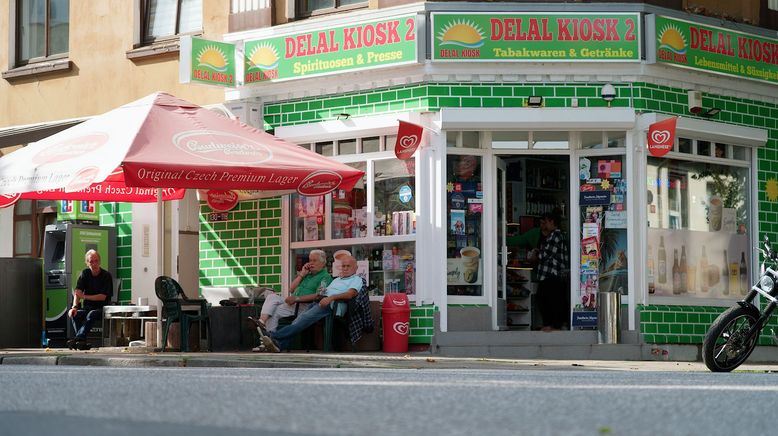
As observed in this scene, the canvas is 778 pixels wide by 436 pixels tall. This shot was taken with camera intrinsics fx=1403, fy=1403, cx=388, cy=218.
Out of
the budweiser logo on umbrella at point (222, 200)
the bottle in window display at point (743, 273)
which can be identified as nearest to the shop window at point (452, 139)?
the budweiser logo on umbrella at point (222, 200)

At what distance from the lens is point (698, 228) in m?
18.9

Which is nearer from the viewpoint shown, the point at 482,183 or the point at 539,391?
the point at 539,391

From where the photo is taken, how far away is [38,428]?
21.5 ft

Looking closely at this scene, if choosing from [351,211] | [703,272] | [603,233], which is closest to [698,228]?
[703,272]

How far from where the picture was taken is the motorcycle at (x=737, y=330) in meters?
12.8

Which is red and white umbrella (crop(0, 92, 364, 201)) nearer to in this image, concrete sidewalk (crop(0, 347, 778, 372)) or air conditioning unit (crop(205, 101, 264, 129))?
concrete sidewalk (crop(0, 347, 778, 372))

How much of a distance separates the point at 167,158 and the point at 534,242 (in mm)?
5775

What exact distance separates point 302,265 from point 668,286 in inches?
195

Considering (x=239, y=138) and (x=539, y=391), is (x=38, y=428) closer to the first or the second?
(x=539, y=391)

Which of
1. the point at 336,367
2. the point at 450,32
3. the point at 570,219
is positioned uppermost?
the point at 450,32

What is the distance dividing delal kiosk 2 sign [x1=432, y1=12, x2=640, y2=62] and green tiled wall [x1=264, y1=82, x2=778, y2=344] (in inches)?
16.3

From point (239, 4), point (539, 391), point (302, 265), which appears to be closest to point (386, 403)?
point (539, 391)

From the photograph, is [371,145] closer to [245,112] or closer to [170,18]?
[245,112]

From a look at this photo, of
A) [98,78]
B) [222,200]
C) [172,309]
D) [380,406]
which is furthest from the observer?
[98,78]
